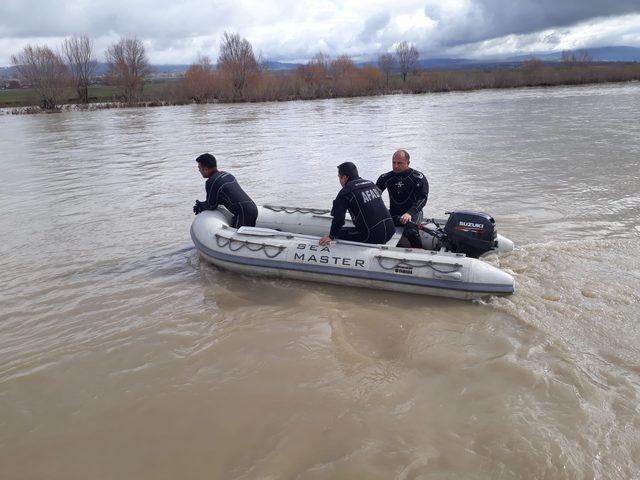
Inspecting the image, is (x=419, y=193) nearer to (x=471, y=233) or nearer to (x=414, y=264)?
(x=471, y=233)

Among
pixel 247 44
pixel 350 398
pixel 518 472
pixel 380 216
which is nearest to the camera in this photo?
pixel 518 472

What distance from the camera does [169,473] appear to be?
9.53ft

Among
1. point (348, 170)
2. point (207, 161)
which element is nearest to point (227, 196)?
point (207, 161)

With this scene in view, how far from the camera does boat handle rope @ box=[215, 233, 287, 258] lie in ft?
17.7

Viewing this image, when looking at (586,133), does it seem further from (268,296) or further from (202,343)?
(202,343)

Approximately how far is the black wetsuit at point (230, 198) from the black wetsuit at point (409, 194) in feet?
5.18

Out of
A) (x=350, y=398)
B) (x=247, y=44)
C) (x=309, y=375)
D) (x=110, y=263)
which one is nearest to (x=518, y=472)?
(x=350, y=398)

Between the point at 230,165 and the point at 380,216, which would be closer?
the point at 380,216

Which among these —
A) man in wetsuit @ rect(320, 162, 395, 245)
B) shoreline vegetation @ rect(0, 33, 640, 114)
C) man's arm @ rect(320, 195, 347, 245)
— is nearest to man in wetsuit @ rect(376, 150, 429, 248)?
man in wetsuit @ rect(320, 162, 395, 245)

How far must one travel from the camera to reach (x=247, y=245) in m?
5.53

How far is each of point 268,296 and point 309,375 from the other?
1.53 metres

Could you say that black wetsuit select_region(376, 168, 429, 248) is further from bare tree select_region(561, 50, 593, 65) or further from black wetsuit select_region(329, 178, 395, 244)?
bare tree select_region(561, 50, 593, 65)

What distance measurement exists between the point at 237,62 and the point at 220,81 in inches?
146

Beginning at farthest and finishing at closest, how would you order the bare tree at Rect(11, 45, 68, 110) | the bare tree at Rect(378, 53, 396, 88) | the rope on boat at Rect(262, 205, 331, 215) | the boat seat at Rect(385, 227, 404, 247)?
the bare tree at Rect(378, 53, 396, 88) < the bare tree at Rect(11, 45, 68, 110) < the rope on boat at Rect(262, 205, 331, 215) < the boat seat at Rect(385, 227, 404, 247)
